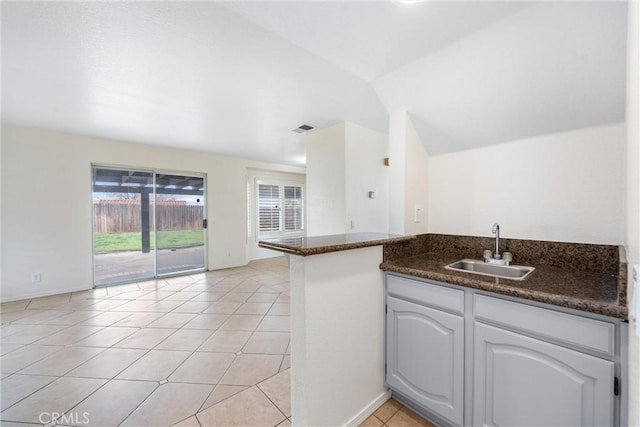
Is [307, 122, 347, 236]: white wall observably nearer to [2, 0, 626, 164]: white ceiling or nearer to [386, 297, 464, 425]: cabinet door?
[2, 0, 626, 164]: white ceiling

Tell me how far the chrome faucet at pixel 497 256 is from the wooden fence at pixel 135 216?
16.0ft

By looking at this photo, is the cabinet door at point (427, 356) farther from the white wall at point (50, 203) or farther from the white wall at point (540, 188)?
the white wall at point (50, 203)

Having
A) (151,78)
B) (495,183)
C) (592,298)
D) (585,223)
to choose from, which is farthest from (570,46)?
(151,78)

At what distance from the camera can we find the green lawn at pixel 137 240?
158 inches

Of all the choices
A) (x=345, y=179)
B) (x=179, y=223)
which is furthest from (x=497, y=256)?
(x=179, y=223)

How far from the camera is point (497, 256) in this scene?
1656 mm

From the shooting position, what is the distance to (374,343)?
1539 mm

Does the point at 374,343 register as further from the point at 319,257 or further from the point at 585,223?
the point at 585,223

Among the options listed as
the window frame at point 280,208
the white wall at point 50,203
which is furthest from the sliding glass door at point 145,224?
the window frame at point 280,208

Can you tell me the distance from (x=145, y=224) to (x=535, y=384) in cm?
528

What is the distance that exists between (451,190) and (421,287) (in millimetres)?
978

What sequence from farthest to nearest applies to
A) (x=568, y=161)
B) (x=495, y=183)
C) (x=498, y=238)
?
1. (x=495, y=183)
2. (x=498, y=238)
3. (x=568, y=161)

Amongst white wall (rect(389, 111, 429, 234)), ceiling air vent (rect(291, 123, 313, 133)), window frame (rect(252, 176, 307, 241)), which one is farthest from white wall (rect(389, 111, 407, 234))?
window frame (rect(252, 176, 307, 241))

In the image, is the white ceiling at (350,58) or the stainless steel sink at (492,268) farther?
→ the stainless steel sink at (492,268)
